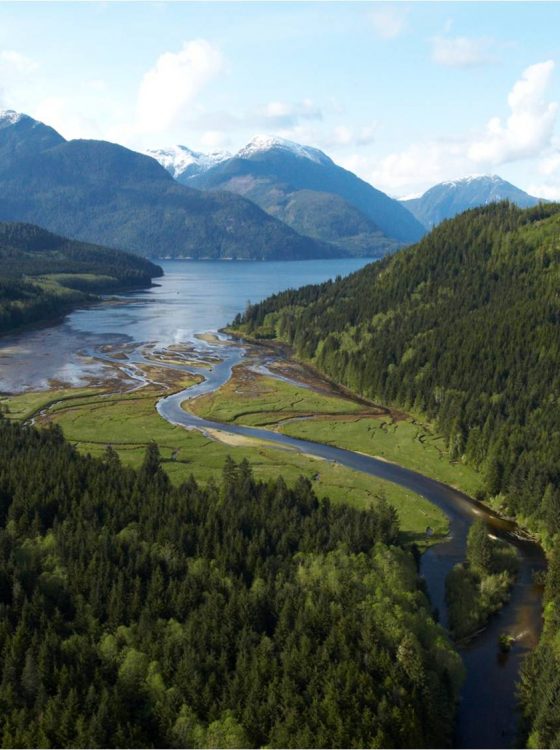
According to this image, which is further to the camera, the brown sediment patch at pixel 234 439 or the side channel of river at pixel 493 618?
the brown sediment patch at pixel 234 439

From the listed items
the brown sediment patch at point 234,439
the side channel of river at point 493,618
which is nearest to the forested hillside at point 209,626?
the side channel of river at point 493,618

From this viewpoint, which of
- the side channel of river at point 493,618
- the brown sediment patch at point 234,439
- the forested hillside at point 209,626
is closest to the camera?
the forested hillside at point 209,626

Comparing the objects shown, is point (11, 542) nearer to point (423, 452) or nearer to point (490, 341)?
point (423, 452)

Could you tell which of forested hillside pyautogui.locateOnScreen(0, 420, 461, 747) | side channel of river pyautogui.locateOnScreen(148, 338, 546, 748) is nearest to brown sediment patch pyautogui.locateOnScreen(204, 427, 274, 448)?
side channel of river pyautogui.locateOnScreen(148, 338, 546, 748)

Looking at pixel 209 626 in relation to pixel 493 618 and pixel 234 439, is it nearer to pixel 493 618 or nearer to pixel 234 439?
pixel 493 618

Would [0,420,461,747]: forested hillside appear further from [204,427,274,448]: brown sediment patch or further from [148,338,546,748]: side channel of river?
[204,427,274,448]: brown sediment patch

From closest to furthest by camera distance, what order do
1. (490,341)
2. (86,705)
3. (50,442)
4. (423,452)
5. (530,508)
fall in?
(86,705) → (530,508) → (50,442) → (423,452) → (490,341)

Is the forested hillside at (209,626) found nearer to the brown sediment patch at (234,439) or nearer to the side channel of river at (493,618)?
the side channel of river at (493,618)

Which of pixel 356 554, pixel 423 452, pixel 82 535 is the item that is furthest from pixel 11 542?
pixel 423 452

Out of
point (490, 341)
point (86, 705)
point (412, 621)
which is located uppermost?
point (490, 341)
